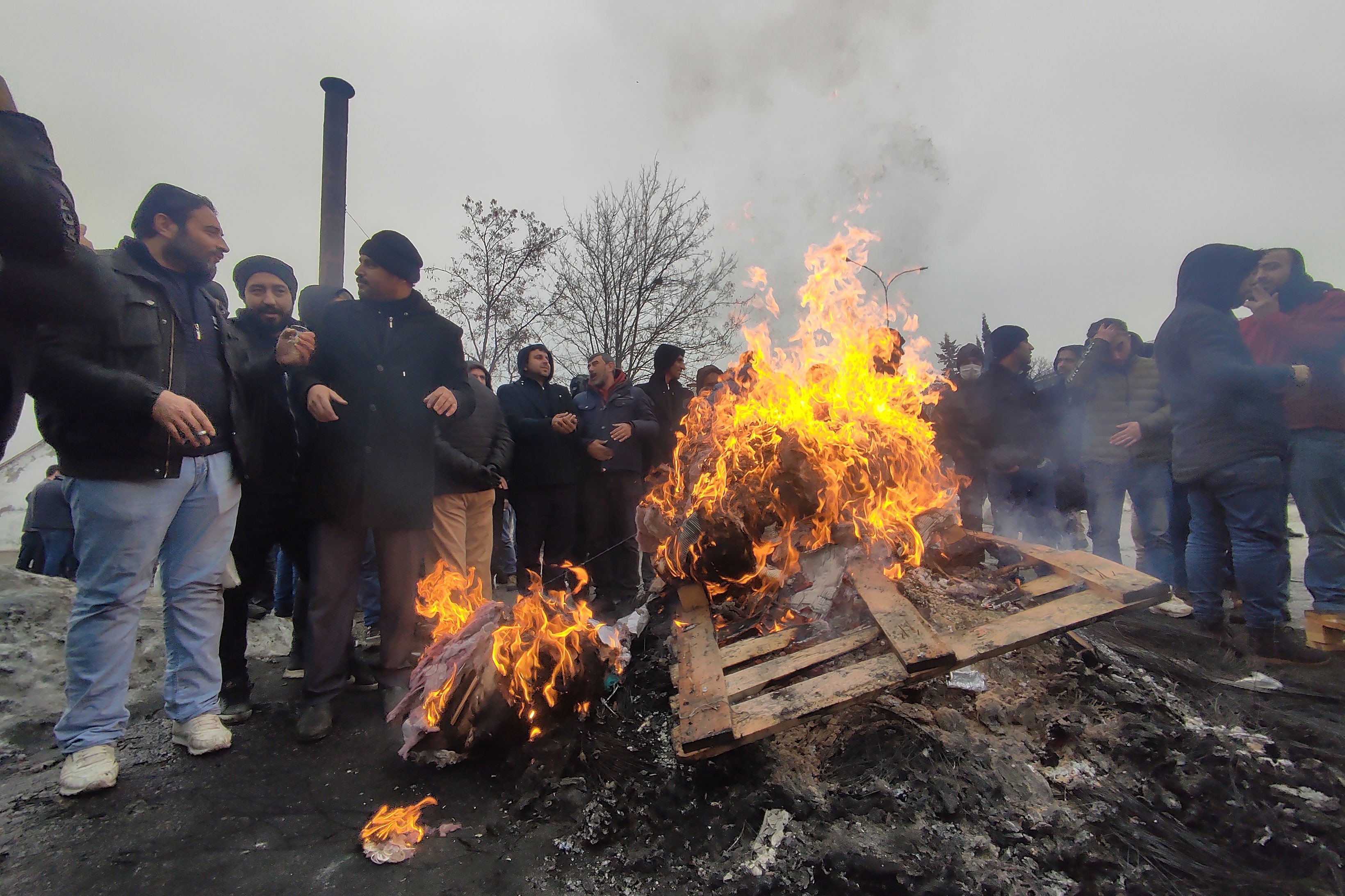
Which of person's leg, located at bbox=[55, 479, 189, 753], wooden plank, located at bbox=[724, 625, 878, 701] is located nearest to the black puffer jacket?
person's leg, located at bbox=[55, 479, 189, 753]

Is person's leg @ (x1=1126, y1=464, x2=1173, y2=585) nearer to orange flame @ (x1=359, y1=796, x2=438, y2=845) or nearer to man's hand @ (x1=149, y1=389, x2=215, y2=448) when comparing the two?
orange flame @ (x1=359, y1=796, x2=438, y2=845)

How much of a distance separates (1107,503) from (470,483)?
5.86 metres

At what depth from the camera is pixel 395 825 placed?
2.24m

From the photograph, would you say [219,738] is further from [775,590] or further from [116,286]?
[775,590]

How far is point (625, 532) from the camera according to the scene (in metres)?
5.69

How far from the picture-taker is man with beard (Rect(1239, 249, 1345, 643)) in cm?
360

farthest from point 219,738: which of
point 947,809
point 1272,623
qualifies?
point 1272,623

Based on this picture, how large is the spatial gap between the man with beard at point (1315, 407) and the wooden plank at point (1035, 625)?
2.06 meters

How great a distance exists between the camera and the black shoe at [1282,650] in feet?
11.1

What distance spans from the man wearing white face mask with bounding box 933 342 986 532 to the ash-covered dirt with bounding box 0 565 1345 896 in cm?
353

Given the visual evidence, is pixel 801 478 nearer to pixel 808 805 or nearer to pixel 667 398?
pixel 808 805

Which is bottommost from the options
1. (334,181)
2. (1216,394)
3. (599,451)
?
(599,451)

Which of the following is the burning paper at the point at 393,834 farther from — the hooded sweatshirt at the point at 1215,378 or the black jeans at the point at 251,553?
the hooded sweatshirt at the point at 1215,378

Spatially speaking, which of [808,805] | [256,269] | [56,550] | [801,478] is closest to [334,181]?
[56,550]
